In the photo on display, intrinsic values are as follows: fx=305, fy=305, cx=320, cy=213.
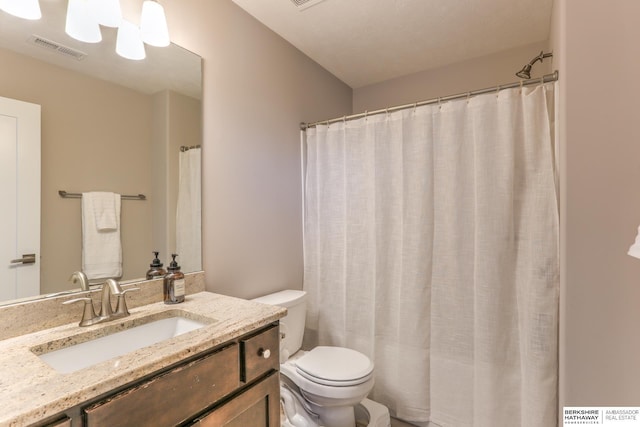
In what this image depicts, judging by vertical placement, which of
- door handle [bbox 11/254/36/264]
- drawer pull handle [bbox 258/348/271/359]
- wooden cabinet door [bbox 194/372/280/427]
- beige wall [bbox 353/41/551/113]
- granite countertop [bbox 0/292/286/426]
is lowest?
wooden cabinet door [bbox 194/372/280/427]

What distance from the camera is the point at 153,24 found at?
4.28 feet

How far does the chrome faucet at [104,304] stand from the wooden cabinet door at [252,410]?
526 millimetres

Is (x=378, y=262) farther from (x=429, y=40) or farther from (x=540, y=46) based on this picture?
(x=540, y=46)

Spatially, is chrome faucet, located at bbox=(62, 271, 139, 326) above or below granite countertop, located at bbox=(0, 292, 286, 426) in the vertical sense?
above

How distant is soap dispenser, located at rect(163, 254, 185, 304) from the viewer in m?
1.31

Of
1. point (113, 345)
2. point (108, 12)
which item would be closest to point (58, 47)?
point (108, 12)

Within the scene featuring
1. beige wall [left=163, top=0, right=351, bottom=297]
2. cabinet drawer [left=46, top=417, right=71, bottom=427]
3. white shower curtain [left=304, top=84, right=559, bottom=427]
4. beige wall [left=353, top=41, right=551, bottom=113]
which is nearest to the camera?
cabinet drawer [left=46, top=417, right=71, bottom=427]

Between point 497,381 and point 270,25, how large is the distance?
7.97ft

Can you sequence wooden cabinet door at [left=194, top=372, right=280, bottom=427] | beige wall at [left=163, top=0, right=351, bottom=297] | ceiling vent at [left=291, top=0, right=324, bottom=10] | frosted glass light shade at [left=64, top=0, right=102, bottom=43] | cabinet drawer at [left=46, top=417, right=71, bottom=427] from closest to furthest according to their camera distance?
1. cabinet drawer at [left=46, top=417, right=71, bottom=427]
2. wooden cabinet door at [left=194, top=372, right=280, bottom=427]
3. frosted glass light shade at [left=64, top=0, right=102, bottom=43]
4. beige wall at [left=163, top=0, right=351, bottom=297]
5. ceiling vent at [left=291, top=0, right=324, bottom=10]

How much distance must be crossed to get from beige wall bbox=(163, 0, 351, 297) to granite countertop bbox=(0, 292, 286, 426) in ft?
1.59

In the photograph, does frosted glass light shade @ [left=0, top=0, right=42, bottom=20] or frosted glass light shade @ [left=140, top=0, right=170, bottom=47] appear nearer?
frosted glass light shade @ [left=0, top=0, right=42, bottom=20]

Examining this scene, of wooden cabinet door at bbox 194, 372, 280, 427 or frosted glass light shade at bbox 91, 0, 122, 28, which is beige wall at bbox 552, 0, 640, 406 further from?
frosted glass light shade at bbox 91, 0, 122, 28

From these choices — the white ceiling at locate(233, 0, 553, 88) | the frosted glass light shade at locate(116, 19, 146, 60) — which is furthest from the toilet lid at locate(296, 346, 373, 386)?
the white ceiling at locate(233, 0, 553, 88)

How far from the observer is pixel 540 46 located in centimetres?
214
